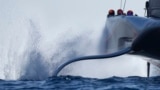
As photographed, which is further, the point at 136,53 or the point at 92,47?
the point at 92,47

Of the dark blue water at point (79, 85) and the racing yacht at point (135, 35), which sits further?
the racing yacht at point (135, 35)

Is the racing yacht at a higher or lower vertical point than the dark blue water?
higher

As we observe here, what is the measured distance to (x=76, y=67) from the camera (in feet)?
78.7

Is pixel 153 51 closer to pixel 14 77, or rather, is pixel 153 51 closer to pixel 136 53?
pixel 136 53

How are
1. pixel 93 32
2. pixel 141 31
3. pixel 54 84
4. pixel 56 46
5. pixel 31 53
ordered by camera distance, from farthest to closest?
pixel 93 32
pixel 56 46
pixel 31 53
pixel 141 31
pixel 54 84

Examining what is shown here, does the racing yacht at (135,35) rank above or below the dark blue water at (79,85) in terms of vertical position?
above

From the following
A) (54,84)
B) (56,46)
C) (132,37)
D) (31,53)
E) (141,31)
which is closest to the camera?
(54,84)

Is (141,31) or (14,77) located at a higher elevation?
(141,31)

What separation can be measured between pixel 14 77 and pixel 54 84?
480 centimetres

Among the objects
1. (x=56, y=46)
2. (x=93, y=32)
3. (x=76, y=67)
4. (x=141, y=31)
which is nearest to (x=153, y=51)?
(x=141, y=31)

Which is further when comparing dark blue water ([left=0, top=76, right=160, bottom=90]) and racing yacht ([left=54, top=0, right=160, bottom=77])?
racing yacht ([left=54, top=0, right=160, bottom=77])

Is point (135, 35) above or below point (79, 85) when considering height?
above

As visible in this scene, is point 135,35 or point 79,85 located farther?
point 135,35

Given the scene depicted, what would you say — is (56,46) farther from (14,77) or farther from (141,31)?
(141,31)
